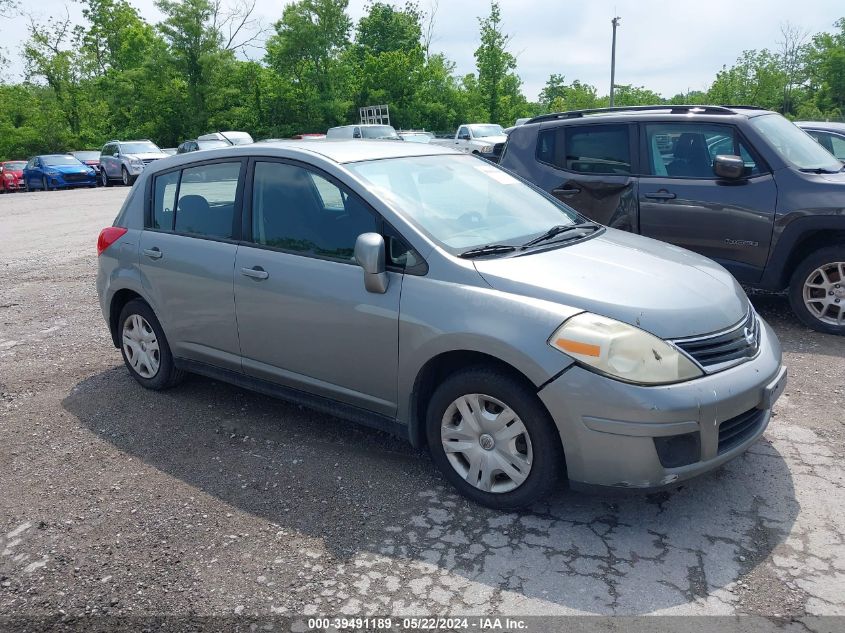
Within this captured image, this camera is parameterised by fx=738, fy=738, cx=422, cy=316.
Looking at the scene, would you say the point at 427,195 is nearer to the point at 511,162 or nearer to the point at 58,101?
the point at 511,162

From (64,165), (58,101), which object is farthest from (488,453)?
(58,101)

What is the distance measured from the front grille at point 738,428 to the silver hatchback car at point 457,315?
0.01 meters

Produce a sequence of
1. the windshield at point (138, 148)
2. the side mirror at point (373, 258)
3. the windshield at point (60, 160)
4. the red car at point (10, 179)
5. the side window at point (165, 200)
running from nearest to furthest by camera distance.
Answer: the side mirror at point (373, 258) < the side window at point (165, 200) < the windshield at point (138, 148) < the windshield at point (60, 160) < the red car at point (10, 179)

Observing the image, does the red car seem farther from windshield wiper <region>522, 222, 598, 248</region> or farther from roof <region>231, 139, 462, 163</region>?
windshield wiper <region>522, 222, 598, 248</region>

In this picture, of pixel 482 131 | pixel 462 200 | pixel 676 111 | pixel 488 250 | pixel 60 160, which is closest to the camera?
pixel 488 250

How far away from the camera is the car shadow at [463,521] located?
293cm

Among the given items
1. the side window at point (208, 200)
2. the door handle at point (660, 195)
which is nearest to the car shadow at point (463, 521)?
the side window at point (208, 200)

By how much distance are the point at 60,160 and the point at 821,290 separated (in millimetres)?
31217

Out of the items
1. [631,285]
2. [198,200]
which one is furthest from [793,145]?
[198,200]

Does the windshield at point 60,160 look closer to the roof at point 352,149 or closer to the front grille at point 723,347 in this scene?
the roof at point 352,149

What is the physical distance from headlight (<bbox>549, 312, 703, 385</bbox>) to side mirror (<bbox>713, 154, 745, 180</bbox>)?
3496 mm

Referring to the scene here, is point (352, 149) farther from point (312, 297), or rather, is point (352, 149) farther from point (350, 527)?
point (350, 527)

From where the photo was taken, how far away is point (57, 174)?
29625 millimetres

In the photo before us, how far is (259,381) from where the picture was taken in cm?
447
